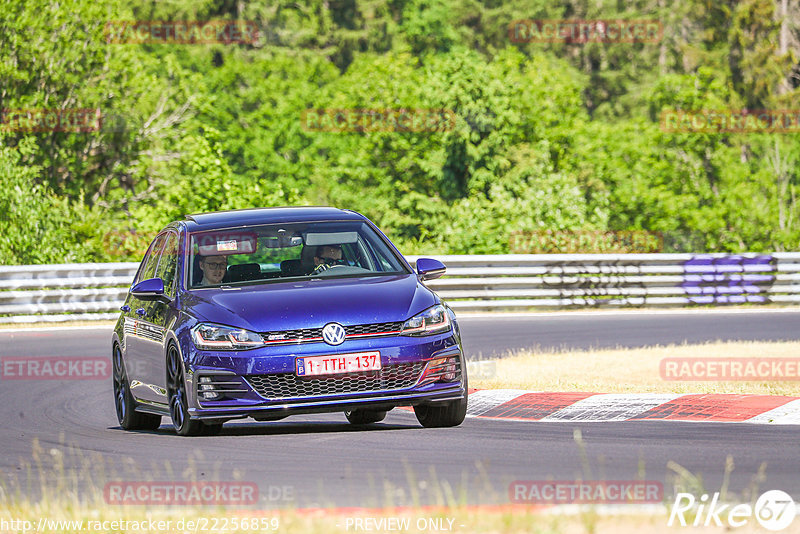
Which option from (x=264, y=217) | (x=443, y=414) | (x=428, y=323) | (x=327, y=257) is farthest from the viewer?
(x=264, y=217)

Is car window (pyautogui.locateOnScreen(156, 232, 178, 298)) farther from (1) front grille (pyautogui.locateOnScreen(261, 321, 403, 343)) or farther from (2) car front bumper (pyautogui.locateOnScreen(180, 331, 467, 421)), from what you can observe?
(1) front grille (pyautogui.locateOnScreen(261, 321, 403, 343))

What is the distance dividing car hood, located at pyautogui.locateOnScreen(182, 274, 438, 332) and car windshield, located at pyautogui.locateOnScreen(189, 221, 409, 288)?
331mm

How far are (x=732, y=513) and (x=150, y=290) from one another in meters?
5.28

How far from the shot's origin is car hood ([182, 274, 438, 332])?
884 cm

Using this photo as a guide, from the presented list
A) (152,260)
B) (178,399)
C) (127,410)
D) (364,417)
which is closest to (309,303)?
(178,399)

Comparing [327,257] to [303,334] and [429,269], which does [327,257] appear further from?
[303,334]

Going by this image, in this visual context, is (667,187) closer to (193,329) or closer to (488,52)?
(488,52)

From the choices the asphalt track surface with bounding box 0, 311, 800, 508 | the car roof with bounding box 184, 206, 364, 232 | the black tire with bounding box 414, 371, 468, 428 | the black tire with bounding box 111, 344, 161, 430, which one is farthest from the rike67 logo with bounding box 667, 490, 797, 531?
the black tire with bounding box 111, 344, 161, 430

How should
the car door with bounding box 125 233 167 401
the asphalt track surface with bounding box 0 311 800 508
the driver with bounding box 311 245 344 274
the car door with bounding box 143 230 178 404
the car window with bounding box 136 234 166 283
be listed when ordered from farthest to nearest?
the car window with bounding box 136 234 166 283
the car door with bounding box 125 233 167 401
the driver with bounding box 311 245 344 274
the car door with bounding box 143 230 178 404
the asphalt track surface with bounding box 0 311 800 508

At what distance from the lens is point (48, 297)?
23.7m

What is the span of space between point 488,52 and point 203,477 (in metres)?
65.4

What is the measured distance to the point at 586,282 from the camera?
25.2 m

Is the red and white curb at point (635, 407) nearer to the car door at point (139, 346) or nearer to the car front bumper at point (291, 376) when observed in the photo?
the car front bumper at point (291, 376)

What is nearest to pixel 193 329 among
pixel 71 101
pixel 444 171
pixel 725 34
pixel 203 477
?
pixel 203 477
